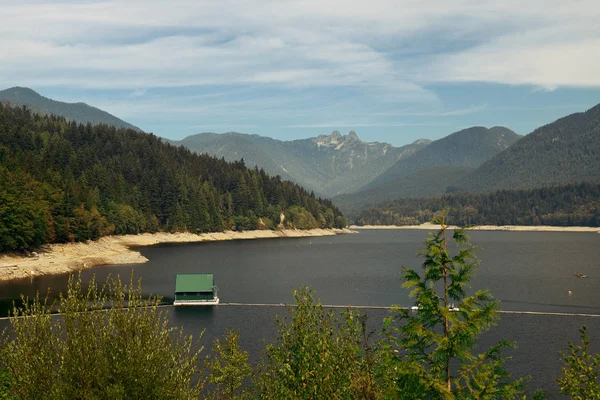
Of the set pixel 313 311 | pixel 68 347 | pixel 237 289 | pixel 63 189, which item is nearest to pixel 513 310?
pixel 237 289

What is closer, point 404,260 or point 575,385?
point 575,385

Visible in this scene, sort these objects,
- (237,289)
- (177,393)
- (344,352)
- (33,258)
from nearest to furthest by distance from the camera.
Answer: (177,393), (344,352), (237,289), (33,258)

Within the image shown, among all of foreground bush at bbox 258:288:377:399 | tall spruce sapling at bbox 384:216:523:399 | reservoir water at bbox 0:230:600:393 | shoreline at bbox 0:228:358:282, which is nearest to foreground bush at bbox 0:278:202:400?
foreground bush at bbox 258:288:377:399

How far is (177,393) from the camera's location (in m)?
22.1

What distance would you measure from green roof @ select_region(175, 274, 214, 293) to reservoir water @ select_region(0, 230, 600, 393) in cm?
440

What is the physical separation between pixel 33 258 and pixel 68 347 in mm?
108594

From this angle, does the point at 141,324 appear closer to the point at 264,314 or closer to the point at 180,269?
the point at 264,314

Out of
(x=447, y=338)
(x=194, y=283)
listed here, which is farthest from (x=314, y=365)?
(x=194, y=283)

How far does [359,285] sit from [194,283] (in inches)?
1466

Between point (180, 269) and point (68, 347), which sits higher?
point (68, 347)

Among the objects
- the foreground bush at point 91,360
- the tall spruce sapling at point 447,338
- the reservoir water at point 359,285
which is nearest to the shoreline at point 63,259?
the reservoir water at point 359,285

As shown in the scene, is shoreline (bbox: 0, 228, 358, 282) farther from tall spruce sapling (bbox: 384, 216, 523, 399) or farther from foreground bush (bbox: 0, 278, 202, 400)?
tall spruce sapling (bbox: 384, 216, 523, 399)

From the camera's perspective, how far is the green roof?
89.5m

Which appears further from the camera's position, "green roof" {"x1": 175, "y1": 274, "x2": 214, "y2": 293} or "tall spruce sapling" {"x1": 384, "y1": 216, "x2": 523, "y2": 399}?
"green roof" {"x1": 175, "y1": 274, "x2": 214, "y2": 293}
